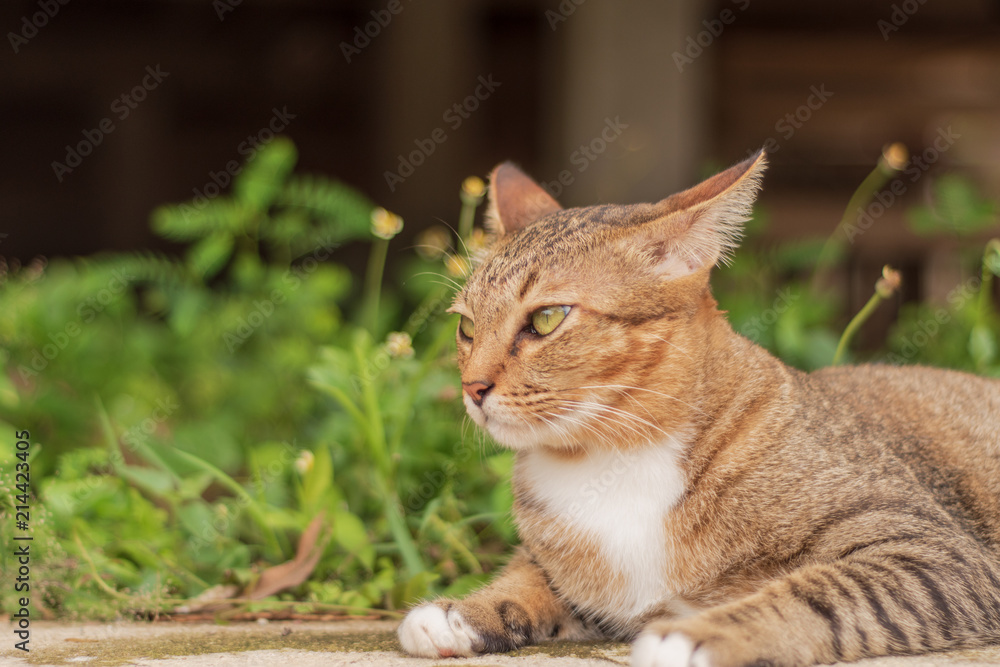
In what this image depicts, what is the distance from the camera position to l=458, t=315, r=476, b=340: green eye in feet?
8.88

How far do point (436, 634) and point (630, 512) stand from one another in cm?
59

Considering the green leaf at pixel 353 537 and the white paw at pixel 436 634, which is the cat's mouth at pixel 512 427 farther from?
the green leaf at pixel 353 537

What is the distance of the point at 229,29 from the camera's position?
32.3 feet

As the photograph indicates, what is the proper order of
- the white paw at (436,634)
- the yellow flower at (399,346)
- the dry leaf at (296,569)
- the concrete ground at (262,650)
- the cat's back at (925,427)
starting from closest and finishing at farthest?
the concrete ground at (262,650) → the white paw at (436,634) → the cat's back at (925,427) → the dry leaf at (296,569) → the yellow flower at (399,346)

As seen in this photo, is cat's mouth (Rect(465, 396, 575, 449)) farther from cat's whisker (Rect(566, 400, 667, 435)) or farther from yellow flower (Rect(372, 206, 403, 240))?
yellow flower (Rect(372, 206, 403, 240))

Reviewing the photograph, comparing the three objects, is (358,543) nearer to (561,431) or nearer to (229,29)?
(561,431)

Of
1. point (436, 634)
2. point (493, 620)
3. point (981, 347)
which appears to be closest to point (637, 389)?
point (493, 620)

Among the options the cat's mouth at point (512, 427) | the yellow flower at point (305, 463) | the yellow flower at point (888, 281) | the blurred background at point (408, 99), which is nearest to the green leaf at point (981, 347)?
the yellow flower at point (888, 281)

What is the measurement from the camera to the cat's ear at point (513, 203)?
9.96 ft

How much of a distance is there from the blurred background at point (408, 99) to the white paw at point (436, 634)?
6.36 metres

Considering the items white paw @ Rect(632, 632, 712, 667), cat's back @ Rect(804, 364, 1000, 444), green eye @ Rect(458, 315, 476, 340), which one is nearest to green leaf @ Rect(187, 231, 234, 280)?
green eye @ Rect(458, 315, 476, 340)

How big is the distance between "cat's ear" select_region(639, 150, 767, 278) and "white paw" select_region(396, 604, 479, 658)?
3.53 ft

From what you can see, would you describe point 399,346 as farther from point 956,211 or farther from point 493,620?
point 956,211

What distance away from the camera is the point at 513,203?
311 cm
